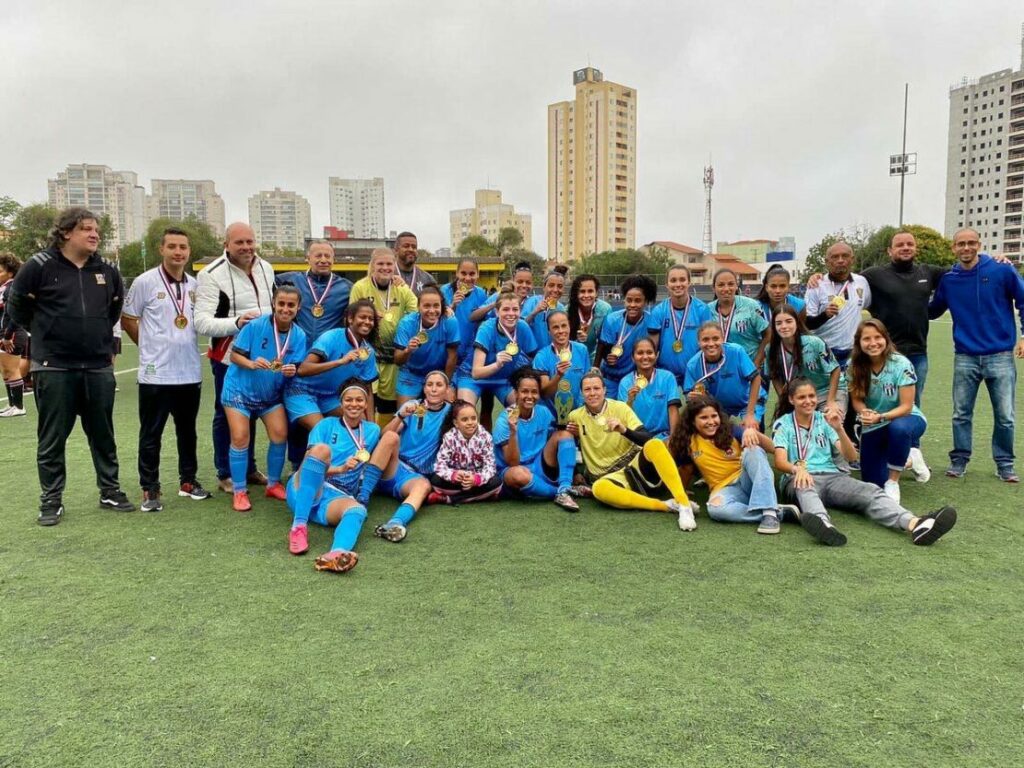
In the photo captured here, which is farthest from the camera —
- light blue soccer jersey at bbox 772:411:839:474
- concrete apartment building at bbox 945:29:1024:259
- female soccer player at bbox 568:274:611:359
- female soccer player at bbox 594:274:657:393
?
concrete apartment building at bbox 945:29:1024:259

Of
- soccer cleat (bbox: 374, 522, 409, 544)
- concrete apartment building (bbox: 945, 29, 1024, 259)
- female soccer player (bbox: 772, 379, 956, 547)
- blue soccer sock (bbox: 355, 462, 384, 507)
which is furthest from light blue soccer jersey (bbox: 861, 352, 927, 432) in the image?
concrete apartment building (bbox: 945, 29, 1024, 259)

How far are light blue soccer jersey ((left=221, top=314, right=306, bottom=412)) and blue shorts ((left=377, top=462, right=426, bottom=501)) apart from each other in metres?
0.96

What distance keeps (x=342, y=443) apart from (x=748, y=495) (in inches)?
99.4

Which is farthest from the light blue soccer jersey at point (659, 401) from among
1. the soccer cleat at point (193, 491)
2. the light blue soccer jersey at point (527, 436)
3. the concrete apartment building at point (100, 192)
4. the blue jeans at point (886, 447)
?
the concrete apartment building at point (100, 192)

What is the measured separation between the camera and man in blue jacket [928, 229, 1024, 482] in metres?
5.20

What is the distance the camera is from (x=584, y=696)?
2406mm

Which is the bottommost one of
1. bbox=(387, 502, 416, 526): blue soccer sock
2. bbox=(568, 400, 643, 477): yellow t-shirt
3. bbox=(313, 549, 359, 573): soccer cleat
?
bbox=(313, 549, 359, 573): soccer cleat

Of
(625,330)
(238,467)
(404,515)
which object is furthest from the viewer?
(625,330)

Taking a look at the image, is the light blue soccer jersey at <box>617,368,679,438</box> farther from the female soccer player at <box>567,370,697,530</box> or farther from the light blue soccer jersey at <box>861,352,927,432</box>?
the light blue soccer jersey at <box>861,352,927,432</box>

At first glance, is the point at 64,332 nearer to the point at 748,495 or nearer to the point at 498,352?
the point at 498,352

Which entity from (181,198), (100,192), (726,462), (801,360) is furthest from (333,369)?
(181,198)

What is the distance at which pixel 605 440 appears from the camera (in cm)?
482

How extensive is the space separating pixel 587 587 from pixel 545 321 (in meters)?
2.69

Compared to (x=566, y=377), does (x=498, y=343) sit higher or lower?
higher
